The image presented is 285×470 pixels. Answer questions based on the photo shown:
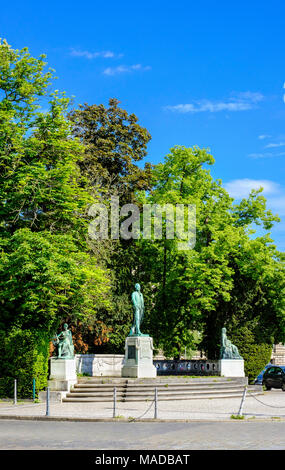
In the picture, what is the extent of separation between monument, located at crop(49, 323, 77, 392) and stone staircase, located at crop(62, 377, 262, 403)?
1.49 ft

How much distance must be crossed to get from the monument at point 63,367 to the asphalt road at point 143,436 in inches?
357

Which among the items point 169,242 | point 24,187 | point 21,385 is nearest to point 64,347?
point 21,385

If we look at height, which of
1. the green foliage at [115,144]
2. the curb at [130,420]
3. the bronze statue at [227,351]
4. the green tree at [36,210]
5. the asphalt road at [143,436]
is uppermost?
the green foliage at [115,144]

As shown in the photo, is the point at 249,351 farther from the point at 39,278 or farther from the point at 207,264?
the point at 39,278

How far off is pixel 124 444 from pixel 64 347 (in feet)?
52.9

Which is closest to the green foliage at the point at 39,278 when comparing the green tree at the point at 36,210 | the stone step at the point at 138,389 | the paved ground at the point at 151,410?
the green tree at the point at 36,210

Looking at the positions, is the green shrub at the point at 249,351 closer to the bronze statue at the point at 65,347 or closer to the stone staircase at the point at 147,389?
the stone staircase at the point at 147,389

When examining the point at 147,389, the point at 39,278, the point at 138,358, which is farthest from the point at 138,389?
the point at 39,278

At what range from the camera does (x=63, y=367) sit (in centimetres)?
2597

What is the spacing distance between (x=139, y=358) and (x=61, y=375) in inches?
155

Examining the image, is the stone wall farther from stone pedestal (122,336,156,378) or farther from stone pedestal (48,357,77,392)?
stone pedestal (48,357,77,392)

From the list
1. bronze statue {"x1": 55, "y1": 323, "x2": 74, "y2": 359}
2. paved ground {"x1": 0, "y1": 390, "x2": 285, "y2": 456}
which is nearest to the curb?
paved ground {"x1": 0, "y1": 390, "x2": 285, "y2": 456}

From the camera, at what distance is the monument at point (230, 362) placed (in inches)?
1249

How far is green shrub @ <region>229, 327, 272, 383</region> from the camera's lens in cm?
3756
